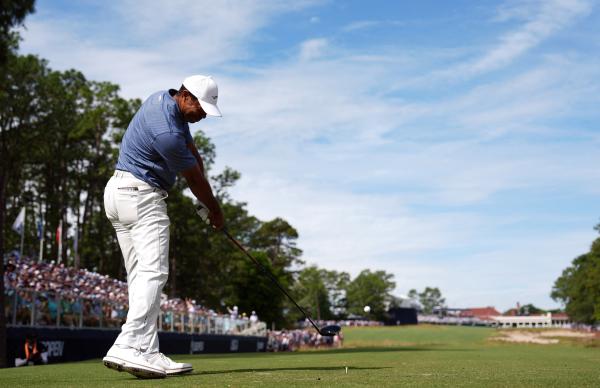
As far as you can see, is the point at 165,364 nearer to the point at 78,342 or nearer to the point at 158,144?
the point at 158,144

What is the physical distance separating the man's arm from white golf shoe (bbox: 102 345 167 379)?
50.2 inches

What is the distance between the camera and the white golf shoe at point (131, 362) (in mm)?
6070

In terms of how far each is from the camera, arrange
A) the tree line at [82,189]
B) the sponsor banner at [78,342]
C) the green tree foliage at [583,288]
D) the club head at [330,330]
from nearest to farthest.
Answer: the club head at [330,330] < the sponsor banner at [78,342] < the tree line at [82,189] < the green tree foliage at [583,288]

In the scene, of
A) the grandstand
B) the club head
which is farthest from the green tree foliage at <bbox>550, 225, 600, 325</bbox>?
the club head

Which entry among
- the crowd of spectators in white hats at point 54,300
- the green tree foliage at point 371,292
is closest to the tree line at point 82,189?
the crowd of spectators in white hats at point 54,300

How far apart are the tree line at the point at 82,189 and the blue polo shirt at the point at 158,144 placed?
36066 mm

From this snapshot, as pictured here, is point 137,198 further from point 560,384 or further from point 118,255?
point 118,255

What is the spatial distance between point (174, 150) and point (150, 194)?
1.57 ft

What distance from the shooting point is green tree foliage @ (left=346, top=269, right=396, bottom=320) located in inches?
6826

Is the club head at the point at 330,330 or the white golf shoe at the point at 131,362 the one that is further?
the club head at the point at 330,330

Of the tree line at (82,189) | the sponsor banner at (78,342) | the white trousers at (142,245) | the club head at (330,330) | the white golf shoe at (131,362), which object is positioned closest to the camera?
the white golf shoe at (131,362)

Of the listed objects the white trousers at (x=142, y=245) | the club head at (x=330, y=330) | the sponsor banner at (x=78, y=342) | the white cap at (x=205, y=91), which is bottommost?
the sponsor banner at (x=78, y=342)

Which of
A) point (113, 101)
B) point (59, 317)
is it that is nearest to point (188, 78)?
point (59, 317)

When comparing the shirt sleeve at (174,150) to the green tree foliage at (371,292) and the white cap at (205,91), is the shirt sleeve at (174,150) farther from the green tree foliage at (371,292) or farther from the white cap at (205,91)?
the green tree foliage at (371,292)
